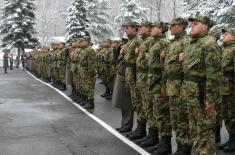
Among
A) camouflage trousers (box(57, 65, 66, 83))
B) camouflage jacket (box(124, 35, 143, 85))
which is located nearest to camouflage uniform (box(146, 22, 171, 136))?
camouflage jacket (box(124, 35, 143, 85))

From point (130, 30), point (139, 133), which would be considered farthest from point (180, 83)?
point (130, 30)

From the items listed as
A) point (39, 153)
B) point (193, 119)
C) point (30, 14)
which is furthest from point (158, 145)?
point (30, 14)

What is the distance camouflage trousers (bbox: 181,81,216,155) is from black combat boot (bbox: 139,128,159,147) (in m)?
1.74

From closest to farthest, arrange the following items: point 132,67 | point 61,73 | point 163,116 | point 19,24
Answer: point 163,116 → point 132,67 → point 61,73 → point 19,24

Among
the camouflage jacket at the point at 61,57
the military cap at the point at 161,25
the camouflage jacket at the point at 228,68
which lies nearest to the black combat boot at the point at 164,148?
the camouflage jacket at the point at 228,68

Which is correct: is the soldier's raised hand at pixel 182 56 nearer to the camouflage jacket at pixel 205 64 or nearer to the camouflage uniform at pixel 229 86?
the camouflage jacket at pixel 205 64

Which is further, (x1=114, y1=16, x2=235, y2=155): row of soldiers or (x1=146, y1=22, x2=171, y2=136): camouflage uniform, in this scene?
(x1=146, y1=22, x2=171, y2=136): camouflage uniform

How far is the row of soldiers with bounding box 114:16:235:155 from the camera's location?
257 inches

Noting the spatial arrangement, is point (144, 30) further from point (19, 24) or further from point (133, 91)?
point (19, 24)

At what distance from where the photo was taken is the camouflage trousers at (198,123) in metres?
6.54

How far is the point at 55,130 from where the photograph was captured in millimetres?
10203

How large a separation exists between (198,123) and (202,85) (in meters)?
0.51

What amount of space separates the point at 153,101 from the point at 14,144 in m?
2.64

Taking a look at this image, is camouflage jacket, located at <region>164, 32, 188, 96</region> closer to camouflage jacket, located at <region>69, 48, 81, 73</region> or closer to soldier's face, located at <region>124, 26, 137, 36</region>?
soldier's face, located at <region>124, 26, 137, 36</region>
